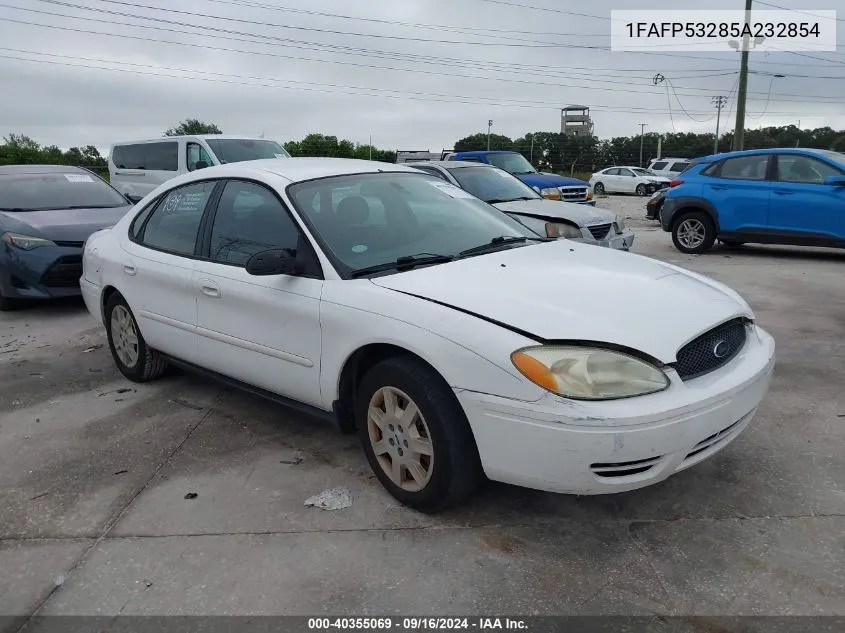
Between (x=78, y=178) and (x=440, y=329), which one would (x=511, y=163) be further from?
(x=440, y=329)

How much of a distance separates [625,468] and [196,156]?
12.4m

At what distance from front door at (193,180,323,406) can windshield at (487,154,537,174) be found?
35.8 ft

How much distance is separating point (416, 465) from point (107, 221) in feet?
20.2

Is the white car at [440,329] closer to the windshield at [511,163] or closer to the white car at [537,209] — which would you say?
the white car at [537,209]

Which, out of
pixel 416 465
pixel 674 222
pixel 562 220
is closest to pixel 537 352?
pixel 416 465

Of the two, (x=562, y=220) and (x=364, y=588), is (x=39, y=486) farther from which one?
(x=562, y=220)

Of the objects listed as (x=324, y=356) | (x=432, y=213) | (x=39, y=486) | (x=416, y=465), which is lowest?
(x=39, y=486)

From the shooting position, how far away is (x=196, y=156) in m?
13.3

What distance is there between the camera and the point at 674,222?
10.9m

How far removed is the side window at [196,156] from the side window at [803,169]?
9.51 metres

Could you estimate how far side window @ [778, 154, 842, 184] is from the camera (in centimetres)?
932

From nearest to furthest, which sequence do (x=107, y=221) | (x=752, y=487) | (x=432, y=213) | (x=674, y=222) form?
(x=752, y=487) < (x=432, y=213) < (x=107, y=221) < (x=674, y=222)

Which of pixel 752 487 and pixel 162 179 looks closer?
pixel 752 487

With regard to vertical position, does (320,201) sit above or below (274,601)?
above
